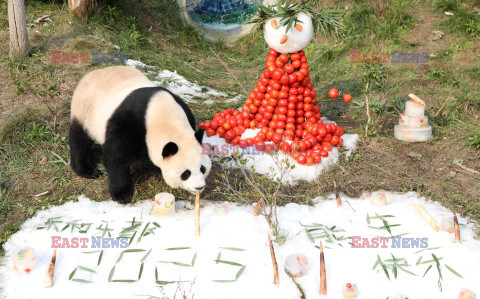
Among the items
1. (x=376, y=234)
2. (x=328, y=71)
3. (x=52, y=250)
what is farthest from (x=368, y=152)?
(x=52, y=250)

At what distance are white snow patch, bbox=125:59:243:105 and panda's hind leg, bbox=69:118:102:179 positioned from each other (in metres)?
2.04

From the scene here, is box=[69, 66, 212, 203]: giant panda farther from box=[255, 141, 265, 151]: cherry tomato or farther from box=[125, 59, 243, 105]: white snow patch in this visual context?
box=[125, 59, 243, 105]: white snow patch

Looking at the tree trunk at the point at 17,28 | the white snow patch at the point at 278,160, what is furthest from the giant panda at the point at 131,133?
the tree trunk at the point at 17,28

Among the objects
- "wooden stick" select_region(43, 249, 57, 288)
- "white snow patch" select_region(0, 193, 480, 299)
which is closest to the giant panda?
"white snow patch" select_region(0, 193, 480, 299)

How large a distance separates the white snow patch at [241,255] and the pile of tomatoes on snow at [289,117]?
2.51 feet

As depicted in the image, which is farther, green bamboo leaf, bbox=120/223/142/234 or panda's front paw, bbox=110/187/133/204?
panda's front paw, bbox=110/187/133/204

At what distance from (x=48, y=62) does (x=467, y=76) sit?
5973mm

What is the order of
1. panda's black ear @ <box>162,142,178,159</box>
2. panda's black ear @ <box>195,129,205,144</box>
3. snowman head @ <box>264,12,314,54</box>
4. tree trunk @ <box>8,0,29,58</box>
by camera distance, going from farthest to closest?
tree trunk @ <box>8,0,29,58</box> → snowman head @ <box>264,12,314,54</box> → panda's black ear @ <box>195,129,205,144</box> → panda's black ear @ <box>162,142,178,159</box>

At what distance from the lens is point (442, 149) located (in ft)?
15.0

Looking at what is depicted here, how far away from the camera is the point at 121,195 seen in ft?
12.7

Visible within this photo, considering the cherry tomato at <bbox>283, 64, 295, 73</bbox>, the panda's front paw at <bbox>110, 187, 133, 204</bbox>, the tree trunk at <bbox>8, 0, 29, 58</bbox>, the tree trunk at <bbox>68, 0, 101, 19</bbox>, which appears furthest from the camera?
the tree trunk at <bbox>68, 0, 101, 19</bbox>

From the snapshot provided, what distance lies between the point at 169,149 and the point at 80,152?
1.37 m

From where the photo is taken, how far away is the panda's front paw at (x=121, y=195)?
384 centimetres

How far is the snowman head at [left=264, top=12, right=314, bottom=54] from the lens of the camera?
4.12 m
